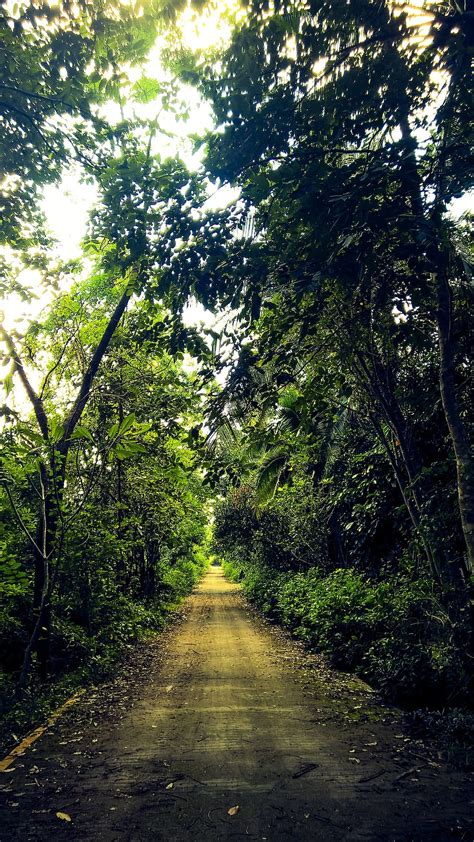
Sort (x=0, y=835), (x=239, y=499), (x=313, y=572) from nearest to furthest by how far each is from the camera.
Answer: (x=0, y=835), (x=313, y=572), (x=239, y=499)

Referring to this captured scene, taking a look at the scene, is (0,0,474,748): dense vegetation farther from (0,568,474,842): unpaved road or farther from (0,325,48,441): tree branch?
(0,568,474,842): unpaved road

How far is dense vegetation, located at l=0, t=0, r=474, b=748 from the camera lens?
3438 mm

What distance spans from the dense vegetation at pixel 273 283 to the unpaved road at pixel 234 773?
90 cm

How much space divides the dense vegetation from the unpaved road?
2.94 feet

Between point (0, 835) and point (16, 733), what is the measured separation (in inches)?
→ 82.9

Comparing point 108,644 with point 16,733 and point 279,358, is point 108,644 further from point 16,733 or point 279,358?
point 279,358

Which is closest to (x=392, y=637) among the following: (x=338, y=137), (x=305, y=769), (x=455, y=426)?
(x=305, y=769)

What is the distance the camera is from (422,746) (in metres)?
4.20

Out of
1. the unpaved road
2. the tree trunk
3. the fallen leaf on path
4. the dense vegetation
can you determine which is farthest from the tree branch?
the tree trunk

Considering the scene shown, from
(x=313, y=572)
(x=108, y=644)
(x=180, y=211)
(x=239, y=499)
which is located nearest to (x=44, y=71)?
(x=180, y=211)

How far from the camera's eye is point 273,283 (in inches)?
165

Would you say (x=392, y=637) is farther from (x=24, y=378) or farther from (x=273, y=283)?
(x=24, y=378)

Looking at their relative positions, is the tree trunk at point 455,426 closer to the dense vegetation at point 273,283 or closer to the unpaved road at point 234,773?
the dense vegetation at point 273,283

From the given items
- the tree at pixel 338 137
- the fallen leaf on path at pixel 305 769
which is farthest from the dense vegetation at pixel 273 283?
the fallen leaf on path at pixel 305 769
